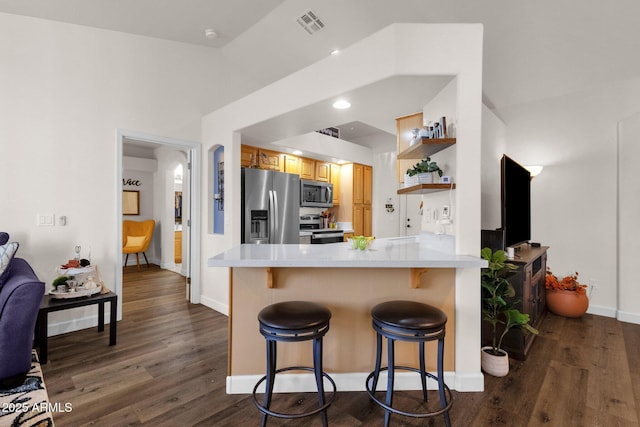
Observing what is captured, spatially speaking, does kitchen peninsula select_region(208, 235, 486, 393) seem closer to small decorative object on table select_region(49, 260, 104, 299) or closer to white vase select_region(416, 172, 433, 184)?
white vase select_region(416, 172, 433, 184)

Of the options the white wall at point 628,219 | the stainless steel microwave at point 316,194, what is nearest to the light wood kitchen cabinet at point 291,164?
the stainless steel microwave at point 316,194

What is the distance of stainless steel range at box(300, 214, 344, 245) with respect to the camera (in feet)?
15.8

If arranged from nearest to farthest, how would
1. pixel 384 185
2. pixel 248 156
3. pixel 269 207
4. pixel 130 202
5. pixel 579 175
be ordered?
1. pixel 579 175
2. pixel 269 207
3. pixel 248 156
4. pixel 384 185
5. pixel 130 202

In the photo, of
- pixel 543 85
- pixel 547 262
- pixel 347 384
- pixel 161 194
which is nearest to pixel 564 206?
pixel 547 262

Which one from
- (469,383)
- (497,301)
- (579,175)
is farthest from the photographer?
(579,175)

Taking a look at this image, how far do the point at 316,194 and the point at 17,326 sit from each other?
3870mm

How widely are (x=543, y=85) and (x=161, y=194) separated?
6.91m

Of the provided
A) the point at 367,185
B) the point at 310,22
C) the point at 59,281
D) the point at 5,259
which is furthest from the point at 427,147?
the point at 367,185

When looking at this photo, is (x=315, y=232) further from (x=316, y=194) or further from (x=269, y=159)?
(x=269, y=159)

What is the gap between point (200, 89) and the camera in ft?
12.7

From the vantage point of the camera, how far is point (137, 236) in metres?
6.45

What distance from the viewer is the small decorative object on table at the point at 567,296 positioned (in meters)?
3.35

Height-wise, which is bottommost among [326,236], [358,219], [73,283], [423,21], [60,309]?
[60,309]

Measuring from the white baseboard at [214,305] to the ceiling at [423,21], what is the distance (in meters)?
2.48
